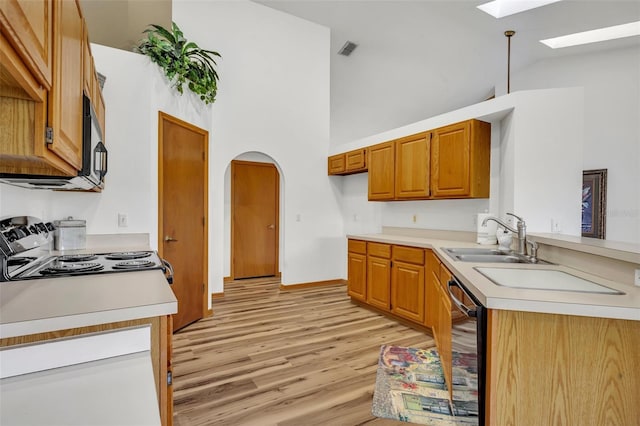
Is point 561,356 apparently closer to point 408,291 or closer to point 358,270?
point 408,291

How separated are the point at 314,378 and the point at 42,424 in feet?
6.43

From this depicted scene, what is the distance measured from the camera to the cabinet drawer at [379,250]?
3.65m

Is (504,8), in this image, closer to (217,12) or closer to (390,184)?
(390,184)

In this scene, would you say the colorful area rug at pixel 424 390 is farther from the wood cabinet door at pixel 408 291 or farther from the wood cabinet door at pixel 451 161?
the wood cabinet door at pixel 451 161

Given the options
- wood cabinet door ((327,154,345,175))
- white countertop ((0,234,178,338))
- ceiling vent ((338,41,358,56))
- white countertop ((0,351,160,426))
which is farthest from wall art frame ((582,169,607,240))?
white countertop ((0,351,160,426))

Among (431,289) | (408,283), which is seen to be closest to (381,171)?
(408,283)

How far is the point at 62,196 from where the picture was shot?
8.18ft

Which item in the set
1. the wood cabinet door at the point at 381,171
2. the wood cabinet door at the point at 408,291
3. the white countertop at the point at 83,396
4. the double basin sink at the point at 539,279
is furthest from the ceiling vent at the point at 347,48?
the white countertop at the point at 83,396

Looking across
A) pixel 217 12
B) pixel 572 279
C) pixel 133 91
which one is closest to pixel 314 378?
pixel 572 279

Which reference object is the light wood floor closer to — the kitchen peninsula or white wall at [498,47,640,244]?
the kitchen peninsula

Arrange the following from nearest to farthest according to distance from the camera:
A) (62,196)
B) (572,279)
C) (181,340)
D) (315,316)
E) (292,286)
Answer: (572,279) < (62,196) < (181,340) < (315,316) < (292,286)

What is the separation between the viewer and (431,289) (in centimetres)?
300

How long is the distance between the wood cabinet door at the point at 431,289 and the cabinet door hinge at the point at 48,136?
2.62 m

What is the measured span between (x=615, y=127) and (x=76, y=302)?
20.6ft
